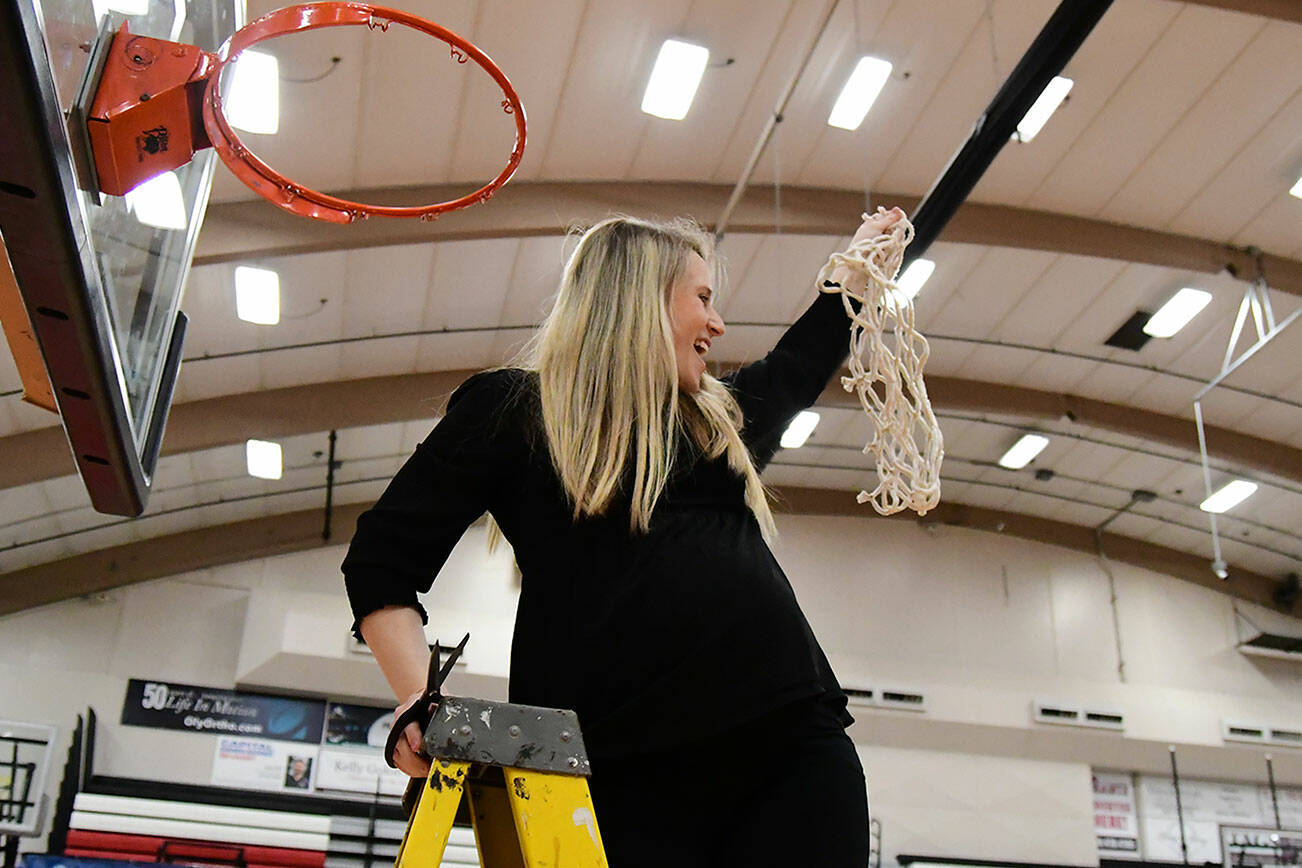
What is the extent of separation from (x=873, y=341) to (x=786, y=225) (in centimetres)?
608

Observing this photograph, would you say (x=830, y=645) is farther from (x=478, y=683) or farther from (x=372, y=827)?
(x=372, y=827)

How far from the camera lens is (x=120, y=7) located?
2834 millimetres

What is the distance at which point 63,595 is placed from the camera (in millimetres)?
11734

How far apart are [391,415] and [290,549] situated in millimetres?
3160

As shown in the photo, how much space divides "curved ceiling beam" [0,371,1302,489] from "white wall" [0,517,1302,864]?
251cm

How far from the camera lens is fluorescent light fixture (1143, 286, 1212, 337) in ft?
31.5

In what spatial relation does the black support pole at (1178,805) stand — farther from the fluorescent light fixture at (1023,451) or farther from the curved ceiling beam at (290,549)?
the fluorescent light fixture at (1023,451)

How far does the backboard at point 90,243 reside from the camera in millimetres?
1915

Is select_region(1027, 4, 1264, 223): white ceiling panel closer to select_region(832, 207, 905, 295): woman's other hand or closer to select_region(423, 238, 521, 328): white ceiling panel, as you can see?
select_region(423, 238, 521, 328): white ceiling panel

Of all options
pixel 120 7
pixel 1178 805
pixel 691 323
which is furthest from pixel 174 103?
pixel 1178 805

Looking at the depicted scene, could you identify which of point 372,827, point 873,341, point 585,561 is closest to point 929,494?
point 873,341

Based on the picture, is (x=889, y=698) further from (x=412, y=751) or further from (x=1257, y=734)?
(x=412, y=751)

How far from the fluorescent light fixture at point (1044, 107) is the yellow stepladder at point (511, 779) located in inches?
279

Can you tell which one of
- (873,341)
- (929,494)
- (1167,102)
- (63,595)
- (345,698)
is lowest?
(929,494)
